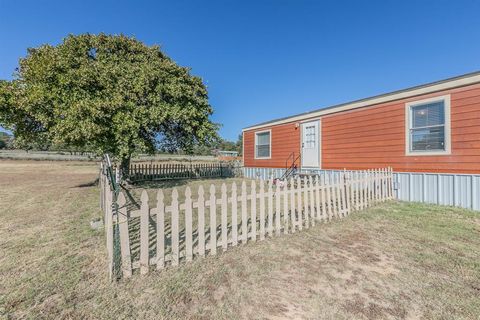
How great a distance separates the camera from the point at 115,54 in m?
11.3

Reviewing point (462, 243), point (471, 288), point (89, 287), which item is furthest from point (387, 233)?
point (89, 287)

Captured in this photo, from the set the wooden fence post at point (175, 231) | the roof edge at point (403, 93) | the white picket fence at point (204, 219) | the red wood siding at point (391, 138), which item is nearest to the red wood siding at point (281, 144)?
the roof edge at point (403, 93)

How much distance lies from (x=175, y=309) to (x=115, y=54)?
1226cm

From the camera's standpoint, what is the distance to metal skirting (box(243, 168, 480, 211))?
6355mm

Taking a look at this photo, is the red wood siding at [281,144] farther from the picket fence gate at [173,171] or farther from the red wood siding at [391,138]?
the picket fence gate at [173,171]

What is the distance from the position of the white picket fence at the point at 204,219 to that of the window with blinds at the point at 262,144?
7.66 m

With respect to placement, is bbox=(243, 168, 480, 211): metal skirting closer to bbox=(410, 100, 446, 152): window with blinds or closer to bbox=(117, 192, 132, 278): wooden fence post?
bbox=(410, 100, 446, 152): window with blinds

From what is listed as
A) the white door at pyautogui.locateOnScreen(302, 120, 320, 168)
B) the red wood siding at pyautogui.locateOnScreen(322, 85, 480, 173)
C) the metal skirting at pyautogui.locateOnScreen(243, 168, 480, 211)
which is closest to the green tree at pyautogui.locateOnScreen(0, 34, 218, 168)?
the white door at pyautogui.locateOnScreen(302, 120, 320, 168)

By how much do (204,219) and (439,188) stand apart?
7.03 m

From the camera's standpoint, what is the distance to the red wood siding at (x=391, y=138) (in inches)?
253

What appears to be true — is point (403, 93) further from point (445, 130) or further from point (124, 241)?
point (124, 241)

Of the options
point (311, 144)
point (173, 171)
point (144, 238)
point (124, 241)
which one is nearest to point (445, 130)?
point (311, 144)

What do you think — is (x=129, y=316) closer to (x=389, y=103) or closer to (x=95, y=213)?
(x=95, y=213)

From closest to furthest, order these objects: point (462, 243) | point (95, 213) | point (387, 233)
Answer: point (462, 243)
point (387, 233)
point (95, 213)
